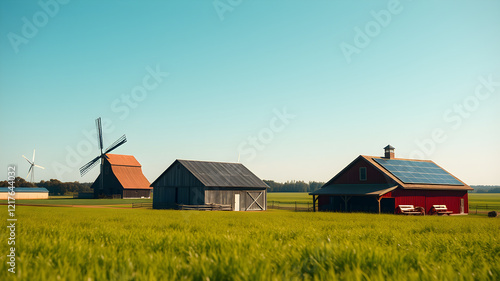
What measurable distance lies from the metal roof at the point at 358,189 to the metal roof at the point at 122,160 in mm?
55294

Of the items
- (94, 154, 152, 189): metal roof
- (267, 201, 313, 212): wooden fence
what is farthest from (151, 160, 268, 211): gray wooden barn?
(94, 154, 152, 189): metal roof

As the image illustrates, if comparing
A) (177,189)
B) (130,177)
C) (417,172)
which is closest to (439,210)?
(417,172)

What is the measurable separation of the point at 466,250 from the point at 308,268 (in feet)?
15.4

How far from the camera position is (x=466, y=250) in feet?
25.8

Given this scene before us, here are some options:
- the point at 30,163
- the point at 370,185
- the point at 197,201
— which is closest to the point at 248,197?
the point at 197,201

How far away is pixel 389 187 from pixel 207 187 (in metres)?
20.6

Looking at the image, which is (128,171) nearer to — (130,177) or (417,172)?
(130,177)

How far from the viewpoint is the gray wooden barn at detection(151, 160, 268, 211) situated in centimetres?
4697

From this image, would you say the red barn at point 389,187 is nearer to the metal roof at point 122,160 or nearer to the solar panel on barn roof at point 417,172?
the solar panel on barn roof at point 417,172

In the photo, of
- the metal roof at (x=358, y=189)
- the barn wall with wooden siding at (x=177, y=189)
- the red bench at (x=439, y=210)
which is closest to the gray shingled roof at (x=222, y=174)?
the barn wall with wooden siding at (x=177, y=189)

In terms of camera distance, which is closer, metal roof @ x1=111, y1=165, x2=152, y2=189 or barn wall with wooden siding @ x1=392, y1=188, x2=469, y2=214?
barn wall with wooden siding @ x1=392, y1=188, x2=469, y2=214

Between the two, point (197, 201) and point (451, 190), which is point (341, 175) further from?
point (197, 201)

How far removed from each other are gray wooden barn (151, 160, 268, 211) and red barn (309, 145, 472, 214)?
8691 millimetres

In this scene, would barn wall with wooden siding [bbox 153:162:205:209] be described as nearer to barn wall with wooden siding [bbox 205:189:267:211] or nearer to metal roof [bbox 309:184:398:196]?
barn wall with wooden siding [bbox 205:189:267:211]
